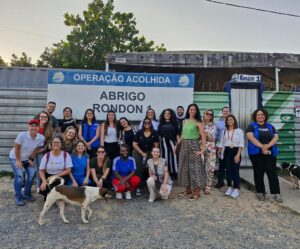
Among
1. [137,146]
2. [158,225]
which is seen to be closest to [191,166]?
[137,146]

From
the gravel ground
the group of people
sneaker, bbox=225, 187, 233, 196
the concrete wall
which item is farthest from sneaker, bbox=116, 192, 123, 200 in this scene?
the concrete wall

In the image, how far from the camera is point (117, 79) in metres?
7.16

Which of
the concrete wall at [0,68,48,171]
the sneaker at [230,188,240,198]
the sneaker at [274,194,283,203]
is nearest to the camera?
the sneaker at [274,194,283,203]

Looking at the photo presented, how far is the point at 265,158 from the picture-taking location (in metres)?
5.45

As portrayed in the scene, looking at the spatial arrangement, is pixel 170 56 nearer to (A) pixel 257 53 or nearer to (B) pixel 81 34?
(A) pixel 257 53

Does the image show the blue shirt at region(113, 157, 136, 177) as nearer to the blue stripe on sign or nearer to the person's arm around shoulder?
the person's arm around shoulder

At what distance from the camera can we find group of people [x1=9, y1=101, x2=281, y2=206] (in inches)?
197

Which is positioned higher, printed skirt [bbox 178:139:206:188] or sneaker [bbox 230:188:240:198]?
printed skirt [bbox 178:139:206:188]

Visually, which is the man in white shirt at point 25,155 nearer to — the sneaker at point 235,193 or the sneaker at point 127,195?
the sneaker at point 127,195

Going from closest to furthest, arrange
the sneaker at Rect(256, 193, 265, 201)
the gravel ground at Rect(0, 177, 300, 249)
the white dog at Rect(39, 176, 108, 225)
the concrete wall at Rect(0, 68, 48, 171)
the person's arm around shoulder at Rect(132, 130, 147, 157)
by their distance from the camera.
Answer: the gravel ground at Rect(0, 177, 300, 249)
the white dog at Rect(39, 176, 108, 225)
the sneaker at Rect(256, 193, 265, 201)
the person's arm around shoulder at Rect(132, 130, 147, 157)
the concrete wall at Rect(0, 68, 48, 171)

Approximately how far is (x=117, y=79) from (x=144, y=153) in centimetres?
227

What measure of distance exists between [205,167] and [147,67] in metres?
5.15

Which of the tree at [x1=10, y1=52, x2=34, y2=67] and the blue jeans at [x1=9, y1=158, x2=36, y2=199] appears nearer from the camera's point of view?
the blue jeans at [x1=9, y1=158, x2=36, y2=199]

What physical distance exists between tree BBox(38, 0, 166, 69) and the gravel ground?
73.9ft
